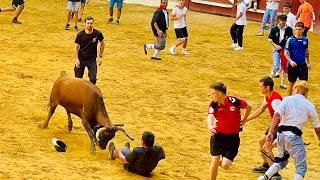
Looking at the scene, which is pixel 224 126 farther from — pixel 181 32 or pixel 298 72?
pixel 181 32

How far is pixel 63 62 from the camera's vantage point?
59.8 feet

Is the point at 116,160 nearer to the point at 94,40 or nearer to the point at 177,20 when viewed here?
the point at 94,40

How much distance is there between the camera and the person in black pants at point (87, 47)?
523 inches

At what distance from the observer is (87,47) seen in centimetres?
1339

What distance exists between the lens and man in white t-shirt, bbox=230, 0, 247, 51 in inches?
846

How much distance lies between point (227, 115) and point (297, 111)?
3.06 ft

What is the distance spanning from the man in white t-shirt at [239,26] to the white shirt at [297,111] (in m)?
12.4

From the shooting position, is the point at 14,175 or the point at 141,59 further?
the point at 141,59

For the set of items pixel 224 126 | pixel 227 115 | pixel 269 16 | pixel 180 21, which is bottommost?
pixel 269 16

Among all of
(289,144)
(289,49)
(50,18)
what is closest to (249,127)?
(289,49)

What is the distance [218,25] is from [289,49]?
13109 millimetres

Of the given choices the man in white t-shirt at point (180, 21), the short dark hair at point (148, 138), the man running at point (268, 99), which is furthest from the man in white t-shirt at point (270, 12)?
the short dark hair at point (148, 138)

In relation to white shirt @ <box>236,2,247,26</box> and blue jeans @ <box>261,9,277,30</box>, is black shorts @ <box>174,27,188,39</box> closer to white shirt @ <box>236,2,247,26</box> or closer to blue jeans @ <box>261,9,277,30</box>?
white shirt @ <box>236,2,247,26</box>

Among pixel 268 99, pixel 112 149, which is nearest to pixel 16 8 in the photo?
pixel 112 149
